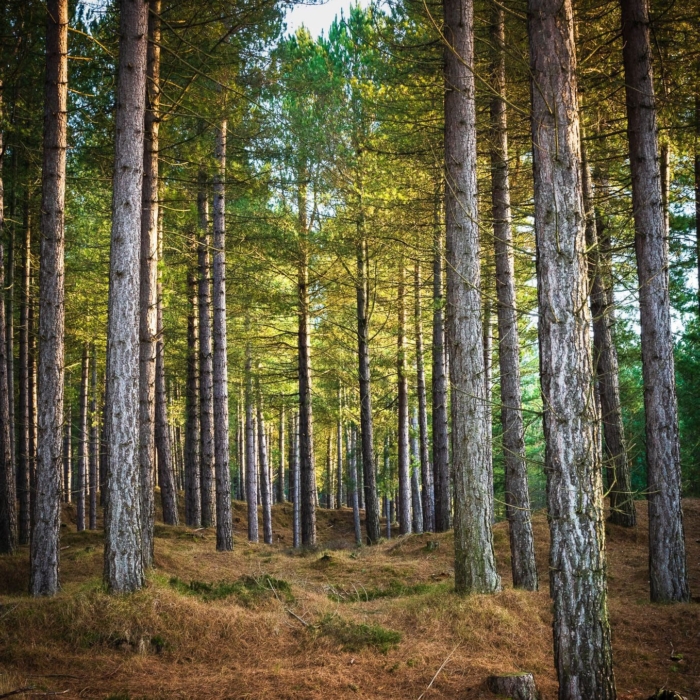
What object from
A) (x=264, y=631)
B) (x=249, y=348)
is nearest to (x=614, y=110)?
(x=264, y=631)

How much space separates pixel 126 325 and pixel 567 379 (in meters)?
5.83

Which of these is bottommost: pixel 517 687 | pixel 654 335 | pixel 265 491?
pixel 265 491

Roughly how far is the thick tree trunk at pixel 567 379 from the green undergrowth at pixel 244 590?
4976 mm

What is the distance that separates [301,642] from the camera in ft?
22.6

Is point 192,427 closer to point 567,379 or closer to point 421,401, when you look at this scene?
point 421,401

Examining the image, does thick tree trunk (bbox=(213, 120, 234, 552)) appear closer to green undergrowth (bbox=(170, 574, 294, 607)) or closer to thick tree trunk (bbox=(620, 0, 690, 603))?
green undergrowth (bbox=(170, 574, 294, 607))

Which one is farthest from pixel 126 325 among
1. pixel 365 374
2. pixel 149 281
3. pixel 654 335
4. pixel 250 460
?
pixel 250 460

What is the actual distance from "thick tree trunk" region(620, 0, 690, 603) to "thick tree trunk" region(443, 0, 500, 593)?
2.59m

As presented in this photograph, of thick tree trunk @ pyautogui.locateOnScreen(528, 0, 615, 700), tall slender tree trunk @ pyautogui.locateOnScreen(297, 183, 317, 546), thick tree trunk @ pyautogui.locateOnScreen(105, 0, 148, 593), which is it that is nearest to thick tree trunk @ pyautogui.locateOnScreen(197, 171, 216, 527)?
tall slender tree trunk @ pyautogui.locateOnScreen(297, 183, 317, 546)

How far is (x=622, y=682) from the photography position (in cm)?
585

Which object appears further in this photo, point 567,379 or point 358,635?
point 358,635

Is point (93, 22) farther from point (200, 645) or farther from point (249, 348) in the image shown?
point (249, 348)

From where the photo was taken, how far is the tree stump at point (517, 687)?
509 centimetres

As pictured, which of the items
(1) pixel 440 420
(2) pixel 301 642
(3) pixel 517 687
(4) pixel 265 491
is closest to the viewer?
(3) pixel 517 687
